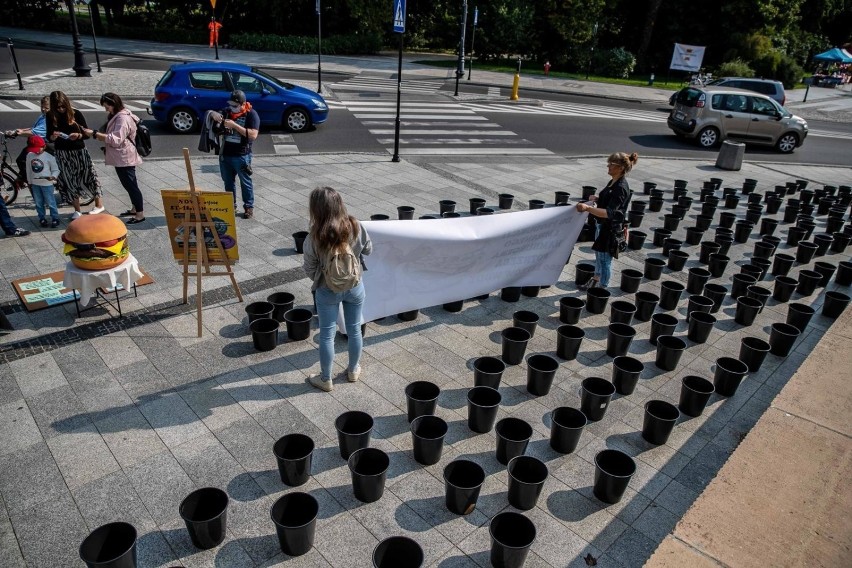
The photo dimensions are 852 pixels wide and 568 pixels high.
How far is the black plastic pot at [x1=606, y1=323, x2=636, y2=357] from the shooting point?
252 inches

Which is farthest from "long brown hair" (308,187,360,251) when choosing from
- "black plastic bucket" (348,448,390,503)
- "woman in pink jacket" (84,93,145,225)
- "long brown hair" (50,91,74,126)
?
"long brown hair" (50,91,74,126)

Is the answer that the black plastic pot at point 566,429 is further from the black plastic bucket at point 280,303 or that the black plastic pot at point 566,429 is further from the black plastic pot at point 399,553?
the black plastic bucket at point 280,303

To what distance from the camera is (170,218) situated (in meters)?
6.45

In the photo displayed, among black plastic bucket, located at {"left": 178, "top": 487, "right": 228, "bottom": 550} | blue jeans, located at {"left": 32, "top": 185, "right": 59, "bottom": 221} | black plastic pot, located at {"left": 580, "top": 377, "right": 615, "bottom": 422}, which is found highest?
blue jeans, located at {"left": 32, "top": 185, "right": 59, "bottom": 221}

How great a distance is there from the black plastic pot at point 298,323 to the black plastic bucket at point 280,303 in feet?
0.39

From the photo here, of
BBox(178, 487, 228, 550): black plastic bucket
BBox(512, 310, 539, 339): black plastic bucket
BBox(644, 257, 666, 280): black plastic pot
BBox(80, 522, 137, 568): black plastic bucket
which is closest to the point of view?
BBox(80, 522, 137, 568): black plastic bucket

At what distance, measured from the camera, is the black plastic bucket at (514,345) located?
6145 mm

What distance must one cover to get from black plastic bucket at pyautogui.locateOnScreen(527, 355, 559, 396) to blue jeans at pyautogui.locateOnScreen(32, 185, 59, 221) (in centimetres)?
749

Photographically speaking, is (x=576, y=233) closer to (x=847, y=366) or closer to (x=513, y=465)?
(x=847, y=366)

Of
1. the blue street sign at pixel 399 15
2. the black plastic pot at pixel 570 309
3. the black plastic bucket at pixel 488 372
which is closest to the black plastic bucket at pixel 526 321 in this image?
the black plastic pot at pixel 570 309

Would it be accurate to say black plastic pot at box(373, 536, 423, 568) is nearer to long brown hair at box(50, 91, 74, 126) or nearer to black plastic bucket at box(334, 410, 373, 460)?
black plastic bucket at box(334, 410, 373, 460)

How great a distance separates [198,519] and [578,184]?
37.5 feet

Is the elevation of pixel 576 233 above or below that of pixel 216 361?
above

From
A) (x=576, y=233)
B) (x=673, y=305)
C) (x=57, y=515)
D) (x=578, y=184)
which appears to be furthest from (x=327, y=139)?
(x=57, y=515)
